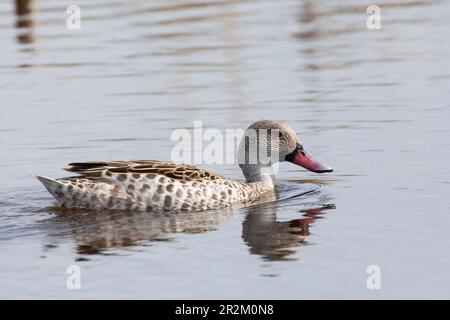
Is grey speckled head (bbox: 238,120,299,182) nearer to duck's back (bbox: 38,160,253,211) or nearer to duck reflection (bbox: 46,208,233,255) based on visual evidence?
duck's back (bbox: 38,160,253,211)

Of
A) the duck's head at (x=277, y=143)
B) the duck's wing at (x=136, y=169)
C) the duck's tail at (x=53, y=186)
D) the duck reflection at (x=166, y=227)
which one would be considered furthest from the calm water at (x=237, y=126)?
the duck's wing at (x=136, y=169)

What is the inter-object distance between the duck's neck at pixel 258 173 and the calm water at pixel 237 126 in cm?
19

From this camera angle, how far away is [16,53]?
911 inches

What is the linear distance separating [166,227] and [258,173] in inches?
79.7

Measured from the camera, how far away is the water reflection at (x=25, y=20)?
2456 centimetres

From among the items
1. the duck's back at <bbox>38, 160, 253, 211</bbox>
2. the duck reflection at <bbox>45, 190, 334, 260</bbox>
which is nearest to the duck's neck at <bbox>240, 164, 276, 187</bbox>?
the duck reflection at <bbox>45, 190, 334, 260</bbox>

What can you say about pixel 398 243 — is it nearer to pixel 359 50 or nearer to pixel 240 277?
pixel 240 277

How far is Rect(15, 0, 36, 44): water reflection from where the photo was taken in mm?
24562

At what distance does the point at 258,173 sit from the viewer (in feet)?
45.3

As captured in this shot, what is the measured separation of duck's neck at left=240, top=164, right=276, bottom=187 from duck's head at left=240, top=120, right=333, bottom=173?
0.13 metres

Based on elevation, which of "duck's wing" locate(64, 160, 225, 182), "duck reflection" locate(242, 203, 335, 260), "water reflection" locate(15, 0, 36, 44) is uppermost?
"water reflection" locate(15, 0, 36, 44)

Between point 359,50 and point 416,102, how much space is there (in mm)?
4402

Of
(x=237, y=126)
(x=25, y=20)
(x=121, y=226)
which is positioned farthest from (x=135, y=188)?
(x=25, y=20)
